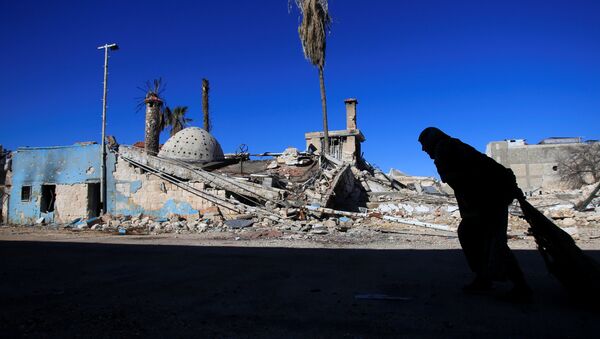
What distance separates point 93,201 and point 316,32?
53.9 ft

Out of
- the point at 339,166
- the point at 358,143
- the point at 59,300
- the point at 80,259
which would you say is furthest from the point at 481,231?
the point at 358,143

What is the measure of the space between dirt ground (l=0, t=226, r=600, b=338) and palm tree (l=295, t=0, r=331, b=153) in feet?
70.3

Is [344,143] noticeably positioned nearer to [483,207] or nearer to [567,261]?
[483,207]

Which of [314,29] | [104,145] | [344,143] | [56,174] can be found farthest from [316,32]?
[56,174]

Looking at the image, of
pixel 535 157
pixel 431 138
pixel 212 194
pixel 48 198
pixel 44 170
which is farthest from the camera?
pixel 535 157

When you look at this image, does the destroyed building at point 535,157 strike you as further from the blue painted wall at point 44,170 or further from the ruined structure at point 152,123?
the blue painted wall at point 44,170

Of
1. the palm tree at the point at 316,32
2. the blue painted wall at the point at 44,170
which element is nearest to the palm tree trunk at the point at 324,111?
the palm tree at the point at 316,32

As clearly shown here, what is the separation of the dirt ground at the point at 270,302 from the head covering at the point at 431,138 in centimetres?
121

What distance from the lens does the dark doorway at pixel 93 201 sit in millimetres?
18672

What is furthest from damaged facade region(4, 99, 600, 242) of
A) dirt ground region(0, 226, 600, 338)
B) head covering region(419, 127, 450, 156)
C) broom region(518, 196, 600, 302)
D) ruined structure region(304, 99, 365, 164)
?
broom region(518, 196, 600, 302)

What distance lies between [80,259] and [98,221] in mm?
11716

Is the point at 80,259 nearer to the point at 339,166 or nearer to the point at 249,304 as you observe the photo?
the point at 249,304

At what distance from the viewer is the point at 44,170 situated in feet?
64.5

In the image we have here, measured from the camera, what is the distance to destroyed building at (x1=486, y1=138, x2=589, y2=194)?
36.4m
